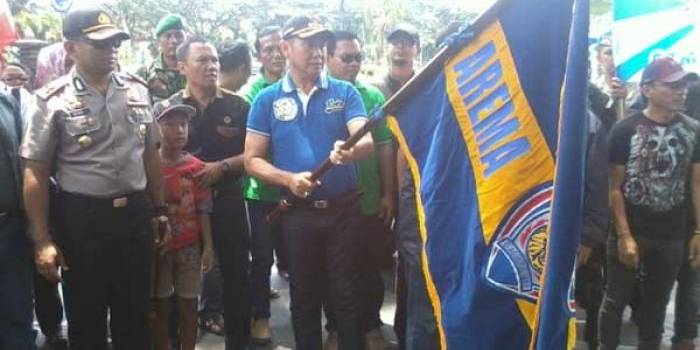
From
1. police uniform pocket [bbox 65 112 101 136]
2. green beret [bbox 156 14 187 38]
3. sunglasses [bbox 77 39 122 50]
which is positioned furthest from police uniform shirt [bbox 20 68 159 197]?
green beret [bbox 156 14 187 38]

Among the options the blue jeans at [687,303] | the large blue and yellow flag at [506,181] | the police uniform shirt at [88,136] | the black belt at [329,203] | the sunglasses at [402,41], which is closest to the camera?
the large blue and yellow flag at [506,181]

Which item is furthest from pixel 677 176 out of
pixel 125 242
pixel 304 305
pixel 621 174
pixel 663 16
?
pixel 125 242

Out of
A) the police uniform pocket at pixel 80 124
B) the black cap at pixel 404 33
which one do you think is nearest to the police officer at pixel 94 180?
the police uniform pocket at pixel 80 124

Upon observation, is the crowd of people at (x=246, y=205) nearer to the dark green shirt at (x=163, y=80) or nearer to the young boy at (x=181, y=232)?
the young boy at (x=181, y=232)

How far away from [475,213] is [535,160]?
0.28 meters

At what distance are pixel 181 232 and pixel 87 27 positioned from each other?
1172 millimetres

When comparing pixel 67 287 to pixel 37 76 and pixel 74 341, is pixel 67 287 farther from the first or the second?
pixel 37 76

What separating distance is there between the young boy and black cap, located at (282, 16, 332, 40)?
67 centimetres

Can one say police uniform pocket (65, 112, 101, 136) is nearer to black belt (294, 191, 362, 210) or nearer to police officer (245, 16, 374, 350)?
police officer (245, 16, 374, 350)

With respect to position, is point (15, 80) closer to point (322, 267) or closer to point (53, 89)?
point (53, 89)

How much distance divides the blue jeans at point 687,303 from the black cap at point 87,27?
3471 mm

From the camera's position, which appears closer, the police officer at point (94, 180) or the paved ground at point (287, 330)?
the police officer at point (94, 180)

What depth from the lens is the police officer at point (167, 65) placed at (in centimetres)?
486

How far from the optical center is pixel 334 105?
3627 mm
